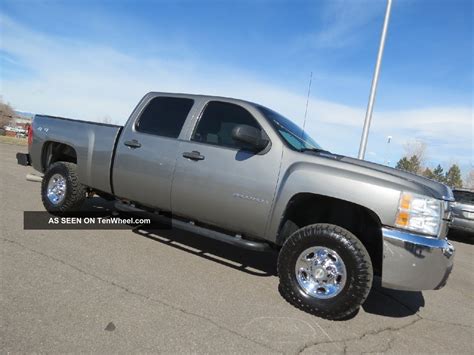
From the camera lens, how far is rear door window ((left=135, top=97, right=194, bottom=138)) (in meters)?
5.08

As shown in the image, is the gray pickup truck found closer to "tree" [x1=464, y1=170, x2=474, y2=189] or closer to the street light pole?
the street light pole

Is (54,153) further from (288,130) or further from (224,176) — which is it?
(288,130)

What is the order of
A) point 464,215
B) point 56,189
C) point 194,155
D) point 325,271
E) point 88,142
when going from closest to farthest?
point 325,271 → point 194,155 → point 88,142 → point 56,189 → point 464,215

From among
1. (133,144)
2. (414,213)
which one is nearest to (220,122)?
(133,144)

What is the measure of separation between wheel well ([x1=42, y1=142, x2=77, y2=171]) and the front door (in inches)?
97.5

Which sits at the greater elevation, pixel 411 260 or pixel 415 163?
pixel 411 260

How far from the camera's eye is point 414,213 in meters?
3.56

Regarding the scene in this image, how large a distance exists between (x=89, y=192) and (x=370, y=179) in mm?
4199

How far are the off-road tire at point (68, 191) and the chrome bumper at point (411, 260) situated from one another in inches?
168

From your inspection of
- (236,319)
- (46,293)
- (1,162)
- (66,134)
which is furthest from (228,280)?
(1,162)

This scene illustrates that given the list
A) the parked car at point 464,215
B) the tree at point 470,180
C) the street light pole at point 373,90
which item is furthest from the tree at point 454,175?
the street light pole at point 373,90

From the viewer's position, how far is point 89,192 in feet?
19.8

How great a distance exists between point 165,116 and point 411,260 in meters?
3.41

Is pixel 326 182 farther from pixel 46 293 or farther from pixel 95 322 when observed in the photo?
pixel 46 293
